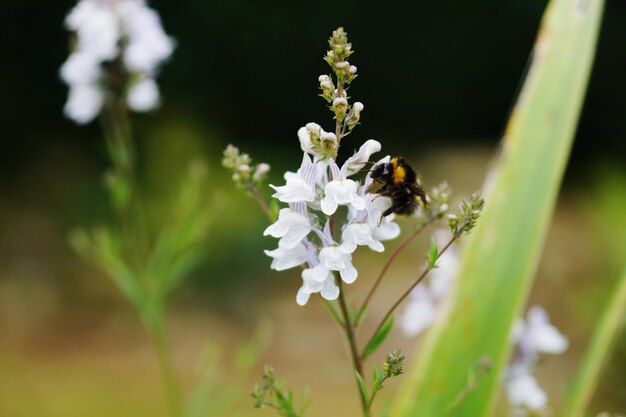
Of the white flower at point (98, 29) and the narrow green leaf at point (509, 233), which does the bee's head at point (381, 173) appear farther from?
the white flower at point (98, 29)

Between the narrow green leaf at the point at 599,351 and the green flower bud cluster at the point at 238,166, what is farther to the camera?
the narrow green leaf at the point at 599,351

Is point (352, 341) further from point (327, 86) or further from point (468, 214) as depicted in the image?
point (327, 86)

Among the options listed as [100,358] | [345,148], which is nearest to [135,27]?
[100,358]

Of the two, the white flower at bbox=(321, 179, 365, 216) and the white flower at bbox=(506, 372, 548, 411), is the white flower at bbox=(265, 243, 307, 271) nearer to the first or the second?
the white flower at bbox=(321, 179, 365, 216)

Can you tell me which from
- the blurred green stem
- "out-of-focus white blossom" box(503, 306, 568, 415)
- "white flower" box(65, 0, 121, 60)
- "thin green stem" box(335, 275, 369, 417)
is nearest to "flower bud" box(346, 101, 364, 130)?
"thin green stem" box(335, 275, 369, 417)

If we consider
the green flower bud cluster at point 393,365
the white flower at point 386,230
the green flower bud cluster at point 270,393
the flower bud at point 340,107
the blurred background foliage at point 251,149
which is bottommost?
the green flower bud cluster at point 393,365

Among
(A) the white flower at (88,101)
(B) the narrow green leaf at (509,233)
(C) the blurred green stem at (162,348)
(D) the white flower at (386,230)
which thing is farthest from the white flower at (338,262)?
(A) the white flower at (88,101)

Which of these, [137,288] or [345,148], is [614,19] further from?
[137,288]
